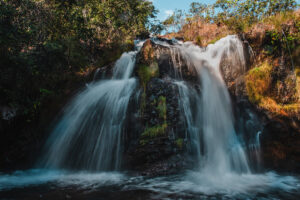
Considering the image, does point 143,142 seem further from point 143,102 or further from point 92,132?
point 92,132

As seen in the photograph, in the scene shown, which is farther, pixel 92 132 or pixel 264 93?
pixel 264 93

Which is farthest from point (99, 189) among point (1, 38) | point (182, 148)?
point (1, 38)

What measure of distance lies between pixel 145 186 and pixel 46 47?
5.77 metres

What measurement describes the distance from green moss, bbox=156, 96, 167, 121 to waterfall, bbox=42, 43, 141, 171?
3.16 ft

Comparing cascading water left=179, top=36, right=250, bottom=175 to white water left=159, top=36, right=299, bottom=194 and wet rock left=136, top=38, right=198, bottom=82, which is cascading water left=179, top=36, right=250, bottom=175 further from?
wet rock left=136, top=38, right=198, bottom=82

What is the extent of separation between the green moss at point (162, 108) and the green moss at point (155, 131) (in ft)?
0.71

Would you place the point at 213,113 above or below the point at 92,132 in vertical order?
above

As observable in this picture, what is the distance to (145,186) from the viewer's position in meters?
3.29

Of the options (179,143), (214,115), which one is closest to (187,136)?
(179,143)

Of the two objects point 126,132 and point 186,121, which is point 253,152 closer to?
point 186,121

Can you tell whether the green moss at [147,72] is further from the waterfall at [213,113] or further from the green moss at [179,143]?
the green moss at [179,143]

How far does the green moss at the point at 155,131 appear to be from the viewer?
4.27 meters

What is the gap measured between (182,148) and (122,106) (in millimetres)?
1974

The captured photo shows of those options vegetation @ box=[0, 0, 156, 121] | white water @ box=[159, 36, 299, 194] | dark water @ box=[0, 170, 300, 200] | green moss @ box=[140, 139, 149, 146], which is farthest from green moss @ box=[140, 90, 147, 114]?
vegetation @ box=[0, 0, 156, 121]
